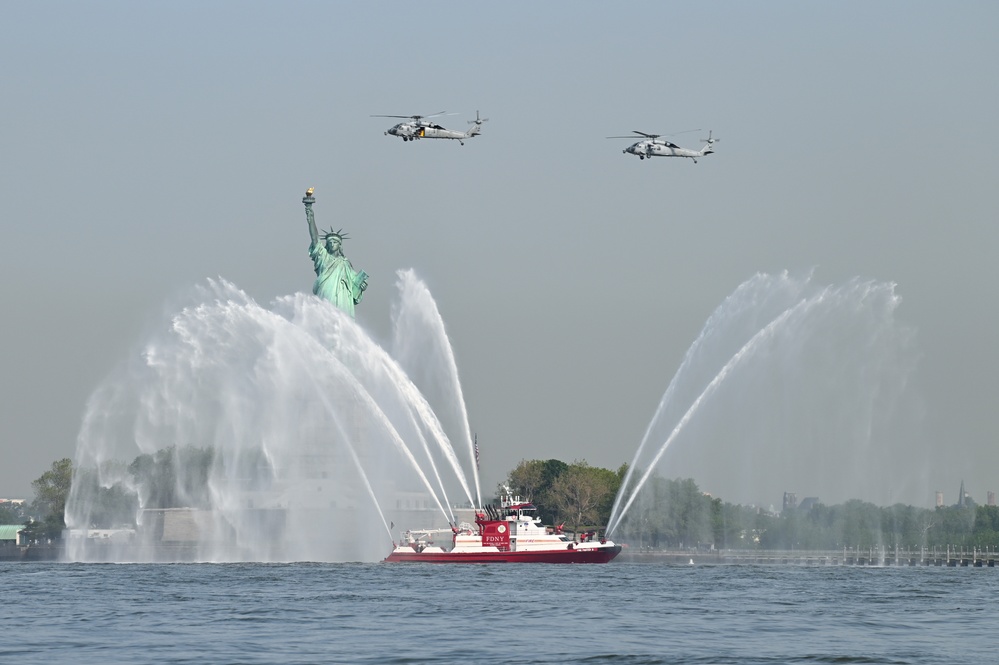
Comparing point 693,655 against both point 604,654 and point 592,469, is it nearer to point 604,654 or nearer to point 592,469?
point 604,654

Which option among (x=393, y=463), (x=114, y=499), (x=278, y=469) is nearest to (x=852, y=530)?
(x=393, y=463)

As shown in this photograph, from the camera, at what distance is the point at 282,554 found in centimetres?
9175

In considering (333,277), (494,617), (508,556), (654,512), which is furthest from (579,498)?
(494,617)

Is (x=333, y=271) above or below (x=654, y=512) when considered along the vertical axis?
above

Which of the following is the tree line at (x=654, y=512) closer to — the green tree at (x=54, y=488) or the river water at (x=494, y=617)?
the green tree at (x=54, y=488)

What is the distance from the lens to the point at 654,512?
125250 millimetres

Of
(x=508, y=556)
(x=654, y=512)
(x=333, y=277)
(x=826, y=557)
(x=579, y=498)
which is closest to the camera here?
(x=508, y=556)

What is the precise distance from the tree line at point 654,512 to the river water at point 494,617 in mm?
22637

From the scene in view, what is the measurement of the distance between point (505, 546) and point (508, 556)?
61 centimetres

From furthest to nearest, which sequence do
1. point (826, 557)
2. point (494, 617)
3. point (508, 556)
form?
point (826, 557) → point (508, 556) → point (494, 617)

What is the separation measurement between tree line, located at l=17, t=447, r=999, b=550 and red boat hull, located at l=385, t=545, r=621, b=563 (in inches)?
209

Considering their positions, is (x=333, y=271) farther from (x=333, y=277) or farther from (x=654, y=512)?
(x=654, y=512)

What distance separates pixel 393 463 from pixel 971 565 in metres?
40.0

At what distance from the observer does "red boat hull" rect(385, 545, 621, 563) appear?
8106cm
